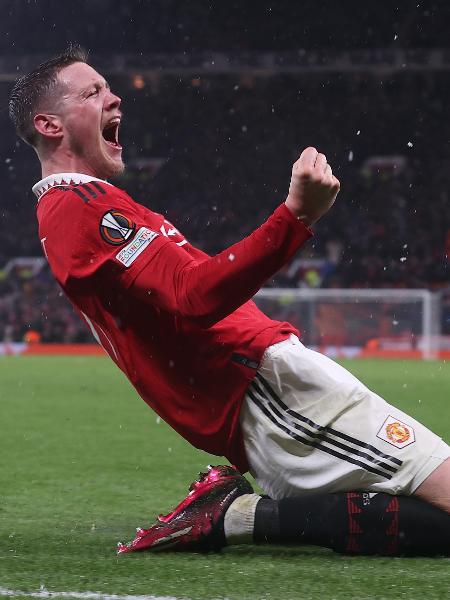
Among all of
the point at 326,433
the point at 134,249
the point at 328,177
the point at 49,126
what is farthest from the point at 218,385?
the point at 49,126

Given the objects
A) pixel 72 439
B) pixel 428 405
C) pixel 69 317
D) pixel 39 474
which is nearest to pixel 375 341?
pixel 69 317

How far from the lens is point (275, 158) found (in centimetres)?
2000

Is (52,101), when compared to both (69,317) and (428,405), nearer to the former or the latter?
(428,405)

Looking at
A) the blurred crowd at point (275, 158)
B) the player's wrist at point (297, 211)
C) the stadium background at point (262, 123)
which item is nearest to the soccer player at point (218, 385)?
the player's wrist at point (297, 211)

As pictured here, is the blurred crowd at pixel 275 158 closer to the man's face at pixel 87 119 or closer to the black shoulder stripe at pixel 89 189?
the man's face at pixel 87 119

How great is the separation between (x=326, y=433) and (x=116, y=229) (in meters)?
0.64

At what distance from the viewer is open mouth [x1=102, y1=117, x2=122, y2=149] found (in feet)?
8.64

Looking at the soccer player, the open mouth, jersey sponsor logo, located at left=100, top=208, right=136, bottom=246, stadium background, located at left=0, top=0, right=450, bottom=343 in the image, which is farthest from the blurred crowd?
jersey sponsor logo, located at left=100, top=208, right=136, bottom=246

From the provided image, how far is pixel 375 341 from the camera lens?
14070mm

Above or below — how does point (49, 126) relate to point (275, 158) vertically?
below

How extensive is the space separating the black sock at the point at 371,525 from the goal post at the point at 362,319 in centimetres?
1143

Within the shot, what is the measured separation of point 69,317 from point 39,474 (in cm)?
1293

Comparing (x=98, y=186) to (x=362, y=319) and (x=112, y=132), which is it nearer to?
(x=112, y=132)

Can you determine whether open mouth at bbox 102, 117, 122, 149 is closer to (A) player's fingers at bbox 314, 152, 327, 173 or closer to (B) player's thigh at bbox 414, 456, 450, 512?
(A) player's fingers at bbox 314, 152, 327, 173
